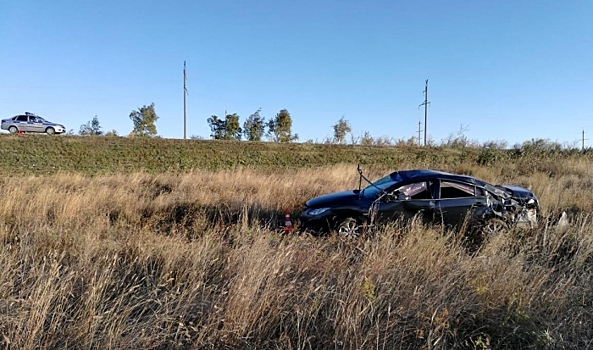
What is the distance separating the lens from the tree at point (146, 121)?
47.9 metres

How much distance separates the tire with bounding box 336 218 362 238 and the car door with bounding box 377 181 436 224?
16.4 inches

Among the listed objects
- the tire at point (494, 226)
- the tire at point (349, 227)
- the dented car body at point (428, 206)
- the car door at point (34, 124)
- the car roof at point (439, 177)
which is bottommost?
the tire at point (349, 227)

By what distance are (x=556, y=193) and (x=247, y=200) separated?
29.6 feet

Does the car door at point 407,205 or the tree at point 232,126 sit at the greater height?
the tree at point 232,126

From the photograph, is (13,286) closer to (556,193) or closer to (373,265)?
(373,265)

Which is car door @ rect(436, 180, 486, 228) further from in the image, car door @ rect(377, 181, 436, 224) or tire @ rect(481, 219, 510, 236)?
tire @ rect(481, 219, 510, 236)

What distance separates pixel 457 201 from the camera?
20.1 ft

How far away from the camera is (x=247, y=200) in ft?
30.2

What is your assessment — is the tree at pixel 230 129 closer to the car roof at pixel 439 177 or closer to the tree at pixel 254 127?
the tree at pixel 254 127

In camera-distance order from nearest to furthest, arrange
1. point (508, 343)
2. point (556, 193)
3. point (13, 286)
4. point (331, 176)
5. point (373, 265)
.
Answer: point (508, 343) → point (13, 286) → point (373, 265) → point (556, 193) → point (331, 176)

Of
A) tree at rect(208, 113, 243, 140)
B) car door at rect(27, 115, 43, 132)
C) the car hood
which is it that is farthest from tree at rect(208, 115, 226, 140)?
the car hood

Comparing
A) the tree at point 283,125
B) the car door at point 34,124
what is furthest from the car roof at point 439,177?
the tree at point 283,125

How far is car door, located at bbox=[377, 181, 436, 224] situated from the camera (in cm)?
604

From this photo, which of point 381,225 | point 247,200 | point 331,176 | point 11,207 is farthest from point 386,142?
point 11,207
